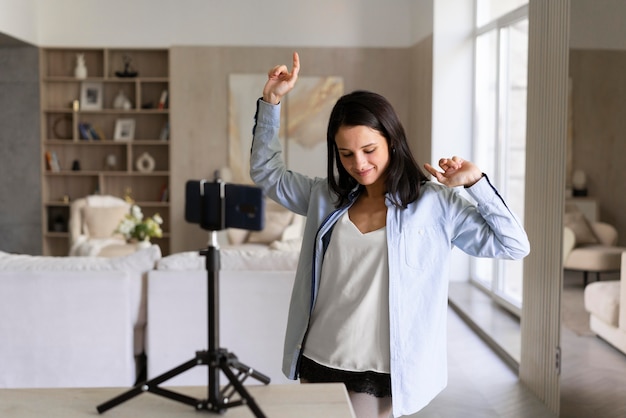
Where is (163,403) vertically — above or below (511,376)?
above

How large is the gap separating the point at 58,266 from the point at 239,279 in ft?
3.14

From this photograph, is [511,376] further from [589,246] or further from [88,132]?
[88,132]

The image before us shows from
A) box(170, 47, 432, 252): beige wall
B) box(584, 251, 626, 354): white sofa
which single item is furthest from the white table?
box(170, 47, 432, 252): beige wall

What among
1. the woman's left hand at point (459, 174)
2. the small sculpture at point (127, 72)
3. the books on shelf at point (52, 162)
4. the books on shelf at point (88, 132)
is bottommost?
the woman's left hand at point (459, 174)

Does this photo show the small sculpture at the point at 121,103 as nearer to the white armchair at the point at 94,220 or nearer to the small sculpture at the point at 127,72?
the small sculpture at the point at 127,72

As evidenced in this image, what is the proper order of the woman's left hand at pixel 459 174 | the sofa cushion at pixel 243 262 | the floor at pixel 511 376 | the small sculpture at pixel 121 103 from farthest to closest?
the small sculpture at pixel 121 103 → the sofa cushion at pixel 243 262 → the floor at pixel 511 376 → the woman's left hand at pixel 459 174

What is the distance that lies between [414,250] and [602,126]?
2.00 meters

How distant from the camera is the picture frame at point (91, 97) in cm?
917

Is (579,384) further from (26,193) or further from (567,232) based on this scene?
(26,193)

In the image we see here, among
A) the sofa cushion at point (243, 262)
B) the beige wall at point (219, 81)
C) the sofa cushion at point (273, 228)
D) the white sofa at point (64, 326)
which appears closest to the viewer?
the white sofa at point (64, 326)

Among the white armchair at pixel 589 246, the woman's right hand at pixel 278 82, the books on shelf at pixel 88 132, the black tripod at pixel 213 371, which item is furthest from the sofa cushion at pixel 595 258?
the books on shelf at pixel 88 132

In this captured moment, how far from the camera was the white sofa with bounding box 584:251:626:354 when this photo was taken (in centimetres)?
328

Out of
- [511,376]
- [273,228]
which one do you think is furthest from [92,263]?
[273,228]

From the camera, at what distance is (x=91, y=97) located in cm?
920
